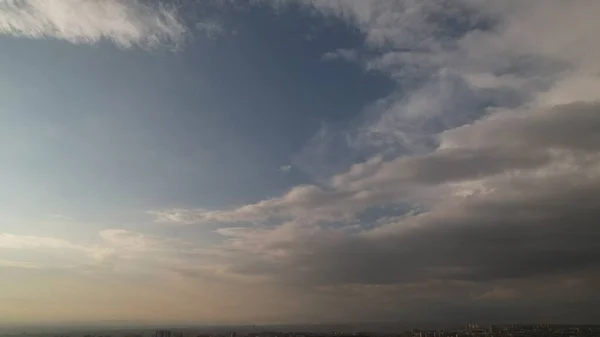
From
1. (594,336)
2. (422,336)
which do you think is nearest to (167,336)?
(422,336)

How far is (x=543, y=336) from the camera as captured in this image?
411 ft

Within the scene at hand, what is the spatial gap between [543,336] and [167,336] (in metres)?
123

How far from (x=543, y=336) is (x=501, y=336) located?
39.3ft

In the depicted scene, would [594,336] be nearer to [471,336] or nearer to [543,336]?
[543,336]

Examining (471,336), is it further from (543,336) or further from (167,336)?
(167,336)

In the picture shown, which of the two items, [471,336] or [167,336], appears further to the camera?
[167,336]

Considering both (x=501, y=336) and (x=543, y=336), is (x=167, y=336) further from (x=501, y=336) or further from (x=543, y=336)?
(x=543, y=336)

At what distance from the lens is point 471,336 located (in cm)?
13550

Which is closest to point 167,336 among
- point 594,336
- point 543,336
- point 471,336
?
point 471,336

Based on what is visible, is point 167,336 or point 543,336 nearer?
point 543,336

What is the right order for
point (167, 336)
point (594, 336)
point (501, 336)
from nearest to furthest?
point (594, 336) → point (501, 336) → point (167, 336)

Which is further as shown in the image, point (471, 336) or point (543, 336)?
point (471, 336)

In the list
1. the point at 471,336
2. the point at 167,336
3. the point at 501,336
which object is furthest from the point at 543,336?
the point at 167,336

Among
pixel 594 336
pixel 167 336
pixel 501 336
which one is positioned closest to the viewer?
pixel 594 336
